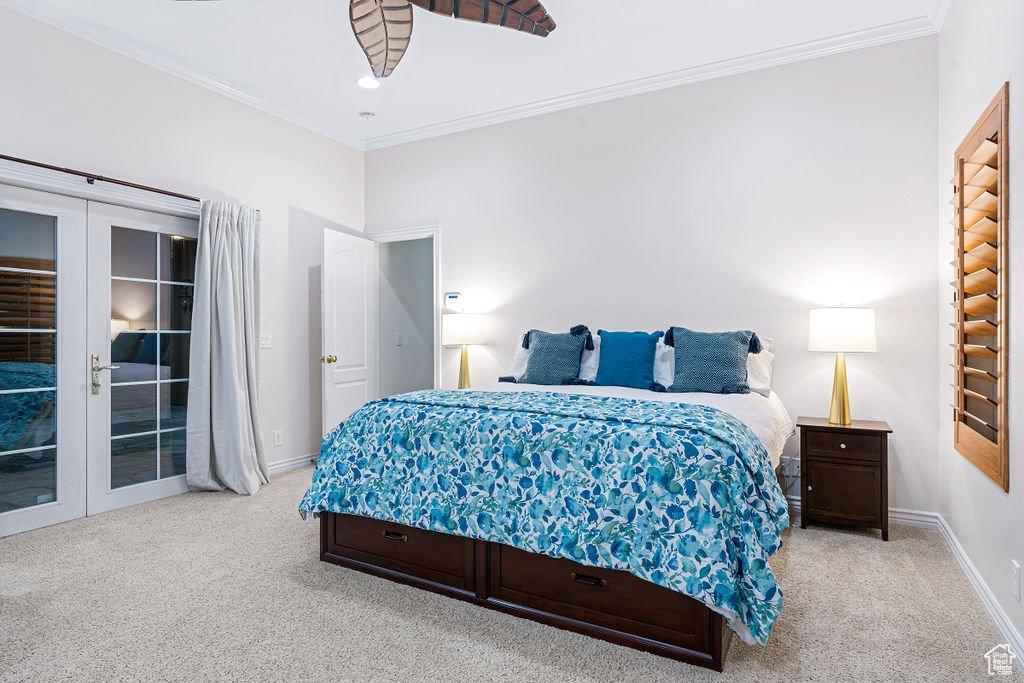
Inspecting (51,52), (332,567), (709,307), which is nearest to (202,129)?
(51,52)

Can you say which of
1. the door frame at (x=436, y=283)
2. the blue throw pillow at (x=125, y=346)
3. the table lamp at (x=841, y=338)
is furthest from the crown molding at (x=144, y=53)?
the table lamp at (x=841, y=338)

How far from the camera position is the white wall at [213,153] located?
10.3 ft

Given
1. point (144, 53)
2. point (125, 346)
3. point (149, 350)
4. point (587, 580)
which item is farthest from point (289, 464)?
point (587, 580)

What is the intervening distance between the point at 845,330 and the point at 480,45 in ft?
8.71

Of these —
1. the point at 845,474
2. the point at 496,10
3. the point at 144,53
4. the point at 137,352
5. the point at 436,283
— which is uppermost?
the point at 144,53

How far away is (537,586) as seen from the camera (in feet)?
7.20

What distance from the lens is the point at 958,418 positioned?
281cm

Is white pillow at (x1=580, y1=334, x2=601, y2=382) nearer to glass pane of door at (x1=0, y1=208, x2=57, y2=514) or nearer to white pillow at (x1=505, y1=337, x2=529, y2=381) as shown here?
white pillow at (x1=505, y1=337, x2=529, y2=381)

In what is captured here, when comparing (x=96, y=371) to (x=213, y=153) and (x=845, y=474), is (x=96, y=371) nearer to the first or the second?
(x=213, y=153)

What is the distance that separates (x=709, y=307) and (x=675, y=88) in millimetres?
1512

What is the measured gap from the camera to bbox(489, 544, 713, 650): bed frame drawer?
6.29 ft

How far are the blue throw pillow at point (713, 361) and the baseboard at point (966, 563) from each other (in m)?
0.95

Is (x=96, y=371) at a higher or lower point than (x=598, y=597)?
higher

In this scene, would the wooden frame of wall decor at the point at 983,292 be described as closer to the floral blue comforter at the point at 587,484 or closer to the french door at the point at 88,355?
the floral blue comforter at the point at 587,484
